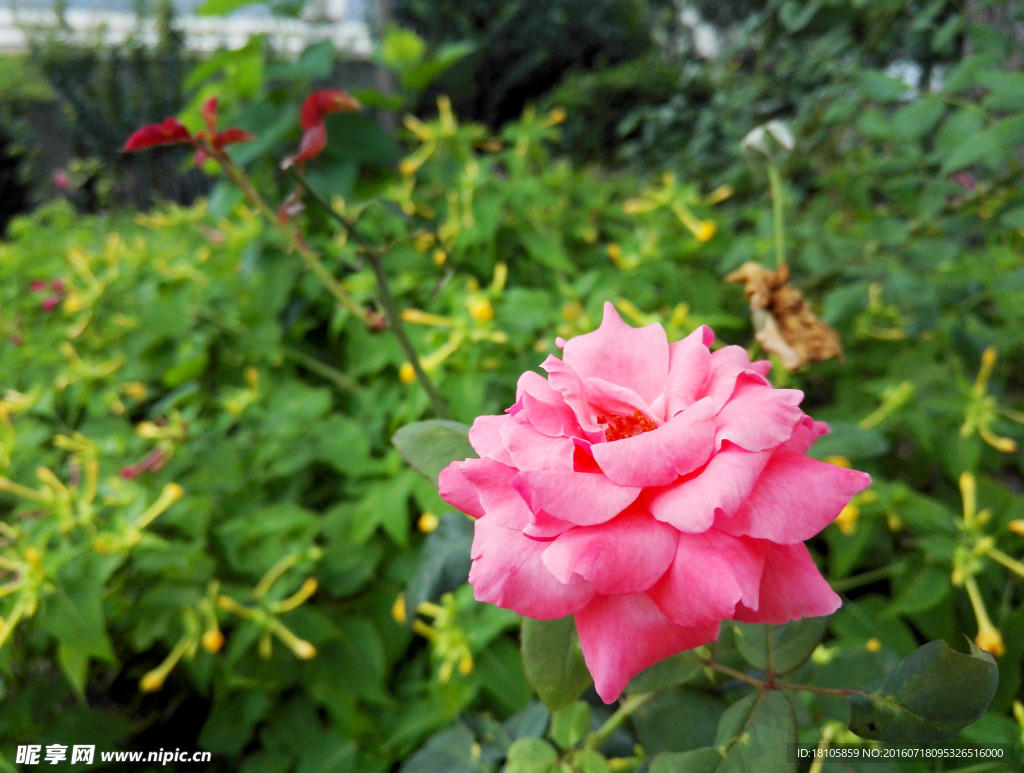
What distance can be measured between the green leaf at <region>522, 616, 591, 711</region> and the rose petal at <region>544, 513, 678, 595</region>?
134 mm

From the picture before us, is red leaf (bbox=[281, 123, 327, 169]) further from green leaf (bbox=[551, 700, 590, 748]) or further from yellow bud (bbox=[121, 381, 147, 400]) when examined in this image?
yellow bud (bbox=[121, 381, 147, 400])

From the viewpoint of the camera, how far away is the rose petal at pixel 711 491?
0.29m

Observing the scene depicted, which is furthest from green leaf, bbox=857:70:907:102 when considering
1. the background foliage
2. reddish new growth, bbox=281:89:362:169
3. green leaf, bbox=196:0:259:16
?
green leaf, bbox=196:0:259:16

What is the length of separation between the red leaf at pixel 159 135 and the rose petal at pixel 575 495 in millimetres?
502

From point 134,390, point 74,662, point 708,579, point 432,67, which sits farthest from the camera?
point 432,67

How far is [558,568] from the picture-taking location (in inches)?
11.2

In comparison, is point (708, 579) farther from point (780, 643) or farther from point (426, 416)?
point (426, 416)

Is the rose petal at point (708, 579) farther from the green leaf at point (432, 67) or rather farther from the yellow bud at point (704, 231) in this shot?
the green leaf at point (432, 67)

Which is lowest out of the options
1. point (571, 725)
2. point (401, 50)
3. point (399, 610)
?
point (399, 610)

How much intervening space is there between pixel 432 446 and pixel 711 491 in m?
0.22

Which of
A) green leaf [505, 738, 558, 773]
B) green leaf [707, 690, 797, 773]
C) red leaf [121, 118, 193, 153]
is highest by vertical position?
red leaf [121, 118, 193, 153]

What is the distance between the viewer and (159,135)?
57cm

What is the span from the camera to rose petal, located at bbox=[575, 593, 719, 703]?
0.31 m

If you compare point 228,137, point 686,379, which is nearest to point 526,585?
point 686,379
